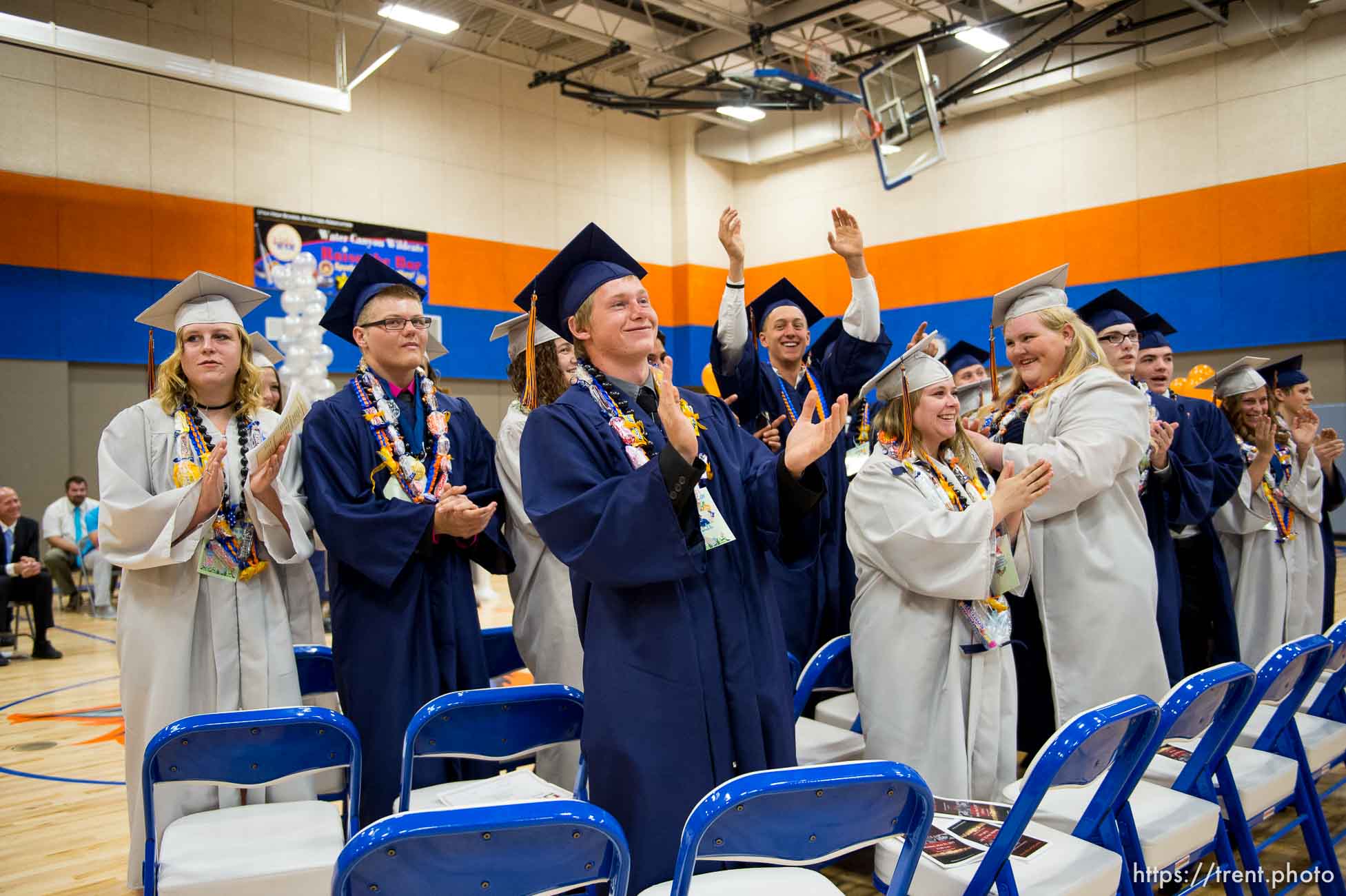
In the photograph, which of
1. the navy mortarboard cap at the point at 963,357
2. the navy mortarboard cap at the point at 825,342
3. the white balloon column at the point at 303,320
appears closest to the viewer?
the navy mortarboard cap at the point at 825,342

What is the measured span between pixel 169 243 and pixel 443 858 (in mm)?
13087

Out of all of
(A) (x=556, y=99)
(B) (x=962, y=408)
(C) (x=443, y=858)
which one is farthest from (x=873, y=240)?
(C) (x=443, y=858)

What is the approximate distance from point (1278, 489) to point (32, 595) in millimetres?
9400

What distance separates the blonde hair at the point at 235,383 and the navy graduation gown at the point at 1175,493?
140 inches

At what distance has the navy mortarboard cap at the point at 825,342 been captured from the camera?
16.2 ft

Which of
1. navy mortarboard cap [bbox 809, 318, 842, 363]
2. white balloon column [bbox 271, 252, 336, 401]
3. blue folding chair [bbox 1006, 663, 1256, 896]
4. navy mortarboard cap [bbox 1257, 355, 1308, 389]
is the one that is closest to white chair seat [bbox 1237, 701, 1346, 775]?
blue folding chair [bbox 1006, 663, 1256, 896]

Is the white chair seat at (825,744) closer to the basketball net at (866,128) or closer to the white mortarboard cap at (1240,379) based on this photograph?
the white mortarboard cap at (1240,379)

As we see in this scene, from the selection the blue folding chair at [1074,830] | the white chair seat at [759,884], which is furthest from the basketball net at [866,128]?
the white chair seat at [759,884]

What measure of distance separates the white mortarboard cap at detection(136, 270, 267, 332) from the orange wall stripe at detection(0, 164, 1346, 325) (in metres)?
10.3

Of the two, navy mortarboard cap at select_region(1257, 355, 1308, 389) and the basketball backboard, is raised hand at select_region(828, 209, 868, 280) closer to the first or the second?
navy mortarboard cap at select_region(1257, 355, 1308, 389)

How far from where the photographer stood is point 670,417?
2092 mm

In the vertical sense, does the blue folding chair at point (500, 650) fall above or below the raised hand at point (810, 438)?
below

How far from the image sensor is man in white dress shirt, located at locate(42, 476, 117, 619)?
11.1 metres

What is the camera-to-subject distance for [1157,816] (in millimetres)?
2594
